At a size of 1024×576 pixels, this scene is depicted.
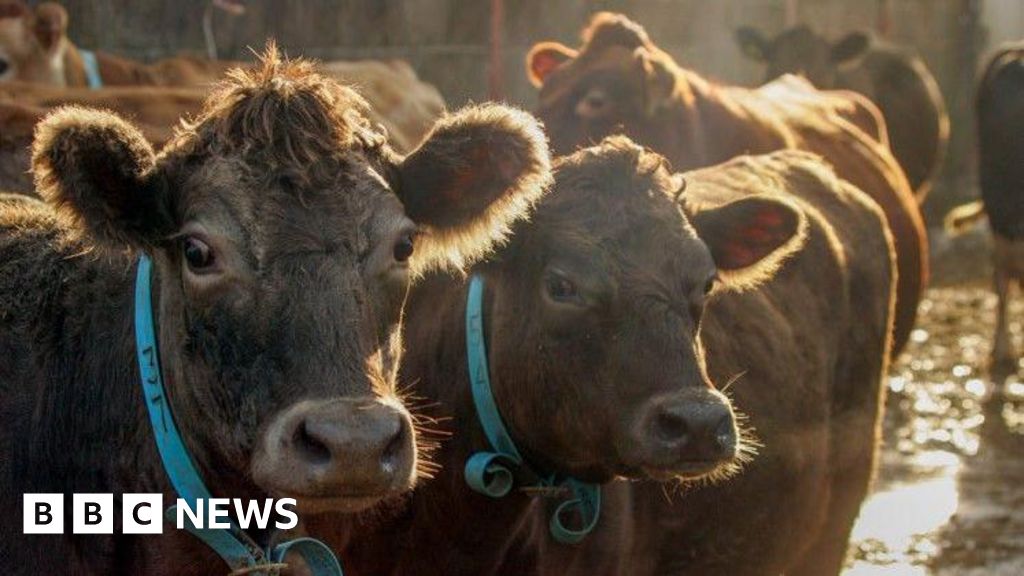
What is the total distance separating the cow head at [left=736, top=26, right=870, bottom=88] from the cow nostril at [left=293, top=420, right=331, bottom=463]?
32.4 feet

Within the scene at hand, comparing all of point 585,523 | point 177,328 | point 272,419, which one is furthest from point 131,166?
point 585,523

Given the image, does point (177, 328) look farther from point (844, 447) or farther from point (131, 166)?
point (844, 447)

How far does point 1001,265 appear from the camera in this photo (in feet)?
36.6

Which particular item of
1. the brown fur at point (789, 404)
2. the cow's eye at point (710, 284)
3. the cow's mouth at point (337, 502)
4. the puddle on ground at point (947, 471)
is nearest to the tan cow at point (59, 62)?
the puddle on ground at point (947, 471)

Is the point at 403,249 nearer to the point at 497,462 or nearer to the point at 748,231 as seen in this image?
the point at 497,462

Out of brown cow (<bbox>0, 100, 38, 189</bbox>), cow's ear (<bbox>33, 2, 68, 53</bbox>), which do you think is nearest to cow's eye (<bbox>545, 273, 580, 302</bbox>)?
brown cow (<bbox>0, 100, 38, 189</bbox>)

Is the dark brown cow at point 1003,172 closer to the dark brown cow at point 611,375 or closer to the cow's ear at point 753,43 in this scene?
the cow's ear at point 753,43

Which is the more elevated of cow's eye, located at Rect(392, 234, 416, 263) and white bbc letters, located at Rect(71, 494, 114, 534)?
cow's eye, located at Rect(392, 234, 416, 263)

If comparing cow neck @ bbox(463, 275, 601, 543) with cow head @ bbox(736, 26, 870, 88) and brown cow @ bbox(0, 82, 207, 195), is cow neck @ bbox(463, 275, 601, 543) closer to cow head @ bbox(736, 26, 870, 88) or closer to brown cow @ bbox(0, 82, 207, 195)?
brown cow @ bbox(0, 82, 207, 195)

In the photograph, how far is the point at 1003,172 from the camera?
11.6 metres

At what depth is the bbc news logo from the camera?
11.9 ft

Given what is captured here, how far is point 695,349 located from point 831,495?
5.76 feet

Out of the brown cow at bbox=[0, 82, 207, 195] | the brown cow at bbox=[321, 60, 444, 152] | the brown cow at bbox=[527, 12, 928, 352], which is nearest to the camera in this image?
the brown cow at bbox=[0, 82, 207, 195]

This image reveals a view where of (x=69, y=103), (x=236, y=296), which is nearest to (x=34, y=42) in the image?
(x=69, y=103)
